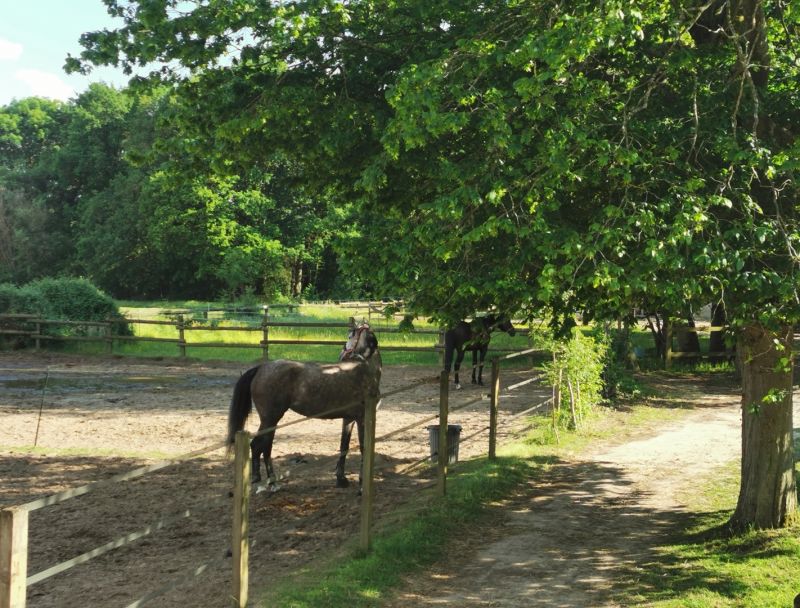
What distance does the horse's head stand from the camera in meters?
11.0

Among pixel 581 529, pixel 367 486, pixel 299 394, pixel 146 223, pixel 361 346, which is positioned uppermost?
pixel 146 223

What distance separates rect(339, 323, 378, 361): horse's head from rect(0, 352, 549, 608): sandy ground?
Answer: 146 cm

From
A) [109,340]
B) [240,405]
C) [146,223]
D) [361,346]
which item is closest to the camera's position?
[240,405]

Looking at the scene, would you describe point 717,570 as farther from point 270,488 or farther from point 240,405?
point 240,405

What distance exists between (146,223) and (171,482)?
39.8m

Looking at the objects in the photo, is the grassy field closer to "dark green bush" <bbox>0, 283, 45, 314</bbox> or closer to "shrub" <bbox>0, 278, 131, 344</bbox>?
"shrub" <bbox>0, 278, 131, 344</bbox>

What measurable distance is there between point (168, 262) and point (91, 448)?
1560 inches

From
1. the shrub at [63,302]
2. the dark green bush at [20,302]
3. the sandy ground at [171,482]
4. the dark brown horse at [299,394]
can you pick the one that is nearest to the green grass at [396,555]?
the sandy ground at [171,482]

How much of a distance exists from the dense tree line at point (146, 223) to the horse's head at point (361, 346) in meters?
29.9

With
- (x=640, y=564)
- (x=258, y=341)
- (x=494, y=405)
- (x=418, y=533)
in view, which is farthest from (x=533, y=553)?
(x=258, y=341)

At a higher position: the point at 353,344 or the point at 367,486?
the point at 353,344

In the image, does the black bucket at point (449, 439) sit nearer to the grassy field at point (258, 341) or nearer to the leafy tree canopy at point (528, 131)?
the leafy tree canopy at point (528, 131)

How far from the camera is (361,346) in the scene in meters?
11.0

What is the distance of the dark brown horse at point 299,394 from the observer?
9.77 metres
